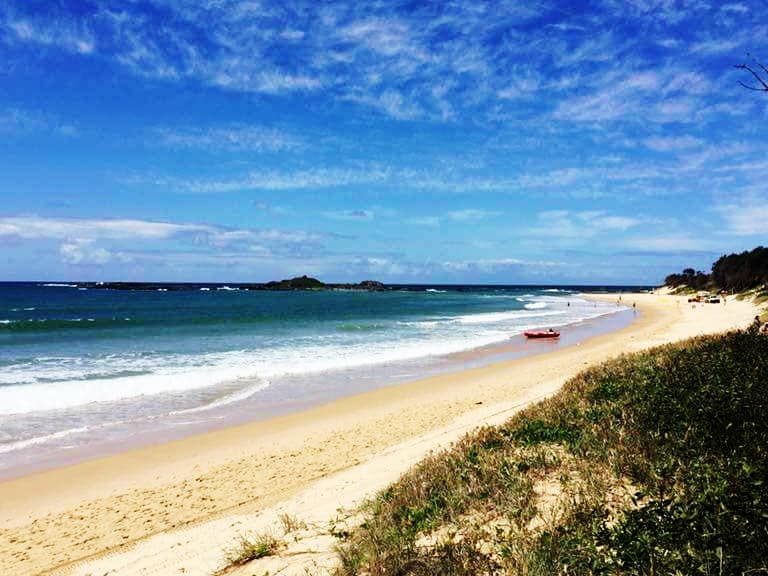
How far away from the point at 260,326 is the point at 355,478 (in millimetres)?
38660

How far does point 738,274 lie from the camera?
7744cm

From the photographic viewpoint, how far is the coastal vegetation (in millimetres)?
70375

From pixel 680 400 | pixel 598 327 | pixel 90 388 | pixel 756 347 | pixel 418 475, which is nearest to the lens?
pixel 418 475

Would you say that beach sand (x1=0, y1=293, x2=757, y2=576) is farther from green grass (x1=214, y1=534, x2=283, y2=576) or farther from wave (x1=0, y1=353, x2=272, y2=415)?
wave (x1=0, y1=353, x2=272, y2=415)

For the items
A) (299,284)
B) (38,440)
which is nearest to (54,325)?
(38,440)

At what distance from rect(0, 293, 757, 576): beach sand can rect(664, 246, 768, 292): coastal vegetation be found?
64.3m

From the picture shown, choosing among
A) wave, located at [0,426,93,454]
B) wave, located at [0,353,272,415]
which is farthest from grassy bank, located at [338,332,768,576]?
wave, located at [0,353,272,415]

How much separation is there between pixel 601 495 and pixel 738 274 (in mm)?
89552

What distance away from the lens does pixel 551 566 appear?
375 centimetres

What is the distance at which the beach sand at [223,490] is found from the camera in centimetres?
629

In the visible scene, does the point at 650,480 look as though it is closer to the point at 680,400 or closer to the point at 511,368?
the point at 680,400

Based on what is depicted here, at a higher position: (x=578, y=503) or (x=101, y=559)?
(x=578, y=503)

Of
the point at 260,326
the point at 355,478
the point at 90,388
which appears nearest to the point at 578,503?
the point at 355,478

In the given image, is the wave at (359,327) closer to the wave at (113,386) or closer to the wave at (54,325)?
the wave at (113,386)
